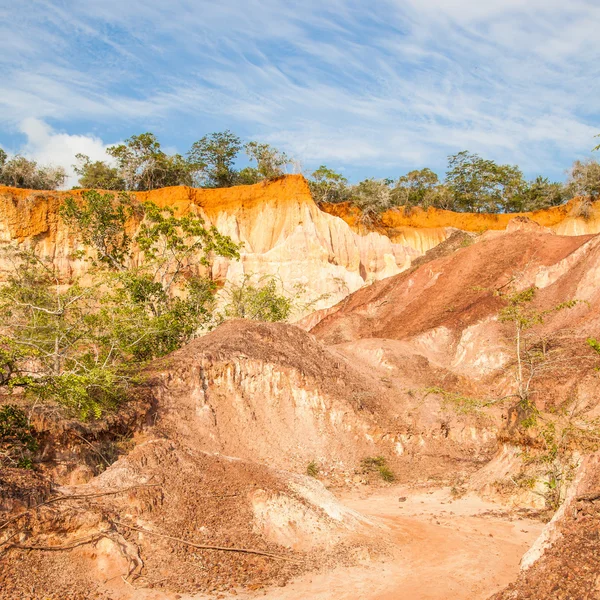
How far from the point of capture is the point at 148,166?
4644 cm

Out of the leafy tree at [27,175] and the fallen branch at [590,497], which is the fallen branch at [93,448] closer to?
the fallen branch at [590,497]

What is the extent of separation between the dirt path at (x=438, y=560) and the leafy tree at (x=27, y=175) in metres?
40.6

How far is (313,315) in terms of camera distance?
35188 millimetres

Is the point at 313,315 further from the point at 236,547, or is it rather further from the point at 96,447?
the point at 236,547

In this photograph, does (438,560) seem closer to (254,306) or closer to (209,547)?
(209,547)

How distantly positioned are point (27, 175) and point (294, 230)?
20.8 meters

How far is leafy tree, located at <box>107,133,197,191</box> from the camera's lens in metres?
45.7

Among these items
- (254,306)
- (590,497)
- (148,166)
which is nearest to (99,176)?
(148,166)

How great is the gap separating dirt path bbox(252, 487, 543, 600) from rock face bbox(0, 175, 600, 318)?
23.4 m

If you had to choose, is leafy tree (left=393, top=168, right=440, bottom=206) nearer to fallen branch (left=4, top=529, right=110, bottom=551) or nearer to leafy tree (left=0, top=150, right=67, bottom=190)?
leafy tree (left=0, top=150, right=67, bottom=190)

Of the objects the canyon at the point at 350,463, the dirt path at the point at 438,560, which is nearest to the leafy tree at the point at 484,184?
the canyon at the point at 350,463

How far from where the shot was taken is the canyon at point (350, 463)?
7.43 metres

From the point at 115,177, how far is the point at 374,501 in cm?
3929

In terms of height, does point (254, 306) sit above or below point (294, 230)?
below
